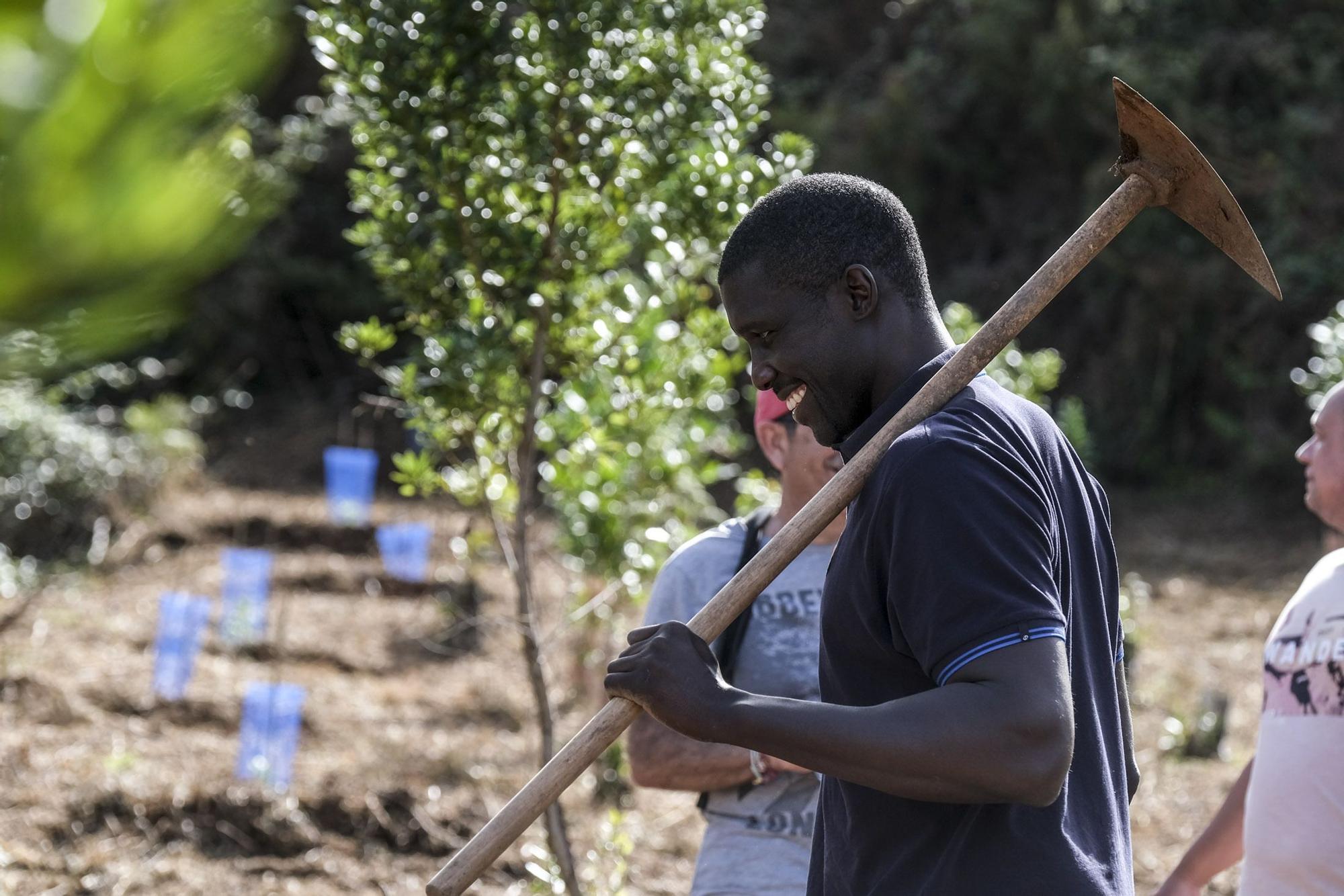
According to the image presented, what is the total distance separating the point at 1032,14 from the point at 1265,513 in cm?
561

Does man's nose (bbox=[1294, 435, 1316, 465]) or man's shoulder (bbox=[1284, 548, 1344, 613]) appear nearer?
man's shoulder (bbox=[1284, 548, 1344, 613])

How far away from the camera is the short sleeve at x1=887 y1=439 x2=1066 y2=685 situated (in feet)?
4.50

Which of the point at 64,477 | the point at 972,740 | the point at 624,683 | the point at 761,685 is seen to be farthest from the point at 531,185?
the point at 64,477

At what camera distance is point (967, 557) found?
1385 millimetres

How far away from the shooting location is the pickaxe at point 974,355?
5.42 ft

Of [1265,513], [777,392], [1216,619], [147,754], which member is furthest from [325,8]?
[1265,513]

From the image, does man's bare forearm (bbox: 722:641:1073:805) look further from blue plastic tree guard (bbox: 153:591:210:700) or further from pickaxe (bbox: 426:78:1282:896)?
blue plastic tree guard (bbox: 153:591:210:700)

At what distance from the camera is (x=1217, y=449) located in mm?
13992

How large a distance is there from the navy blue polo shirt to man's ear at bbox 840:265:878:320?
105mm

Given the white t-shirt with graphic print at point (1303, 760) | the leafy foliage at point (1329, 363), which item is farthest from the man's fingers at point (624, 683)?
the leafy foliage at point (1329, 363)

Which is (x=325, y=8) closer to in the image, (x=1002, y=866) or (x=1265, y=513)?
(x=1002, y=866)

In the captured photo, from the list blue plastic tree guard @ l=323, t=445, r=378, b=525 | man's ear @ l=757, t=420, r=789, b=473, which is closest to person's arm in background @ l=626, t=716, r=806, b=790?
man's ear @ l=757, t=420, r=789, b=473

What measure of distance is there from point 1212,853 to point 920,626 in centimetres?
166

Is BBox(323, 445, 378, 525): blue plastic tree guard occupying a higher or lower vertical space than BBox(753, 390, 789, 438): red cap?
lower
